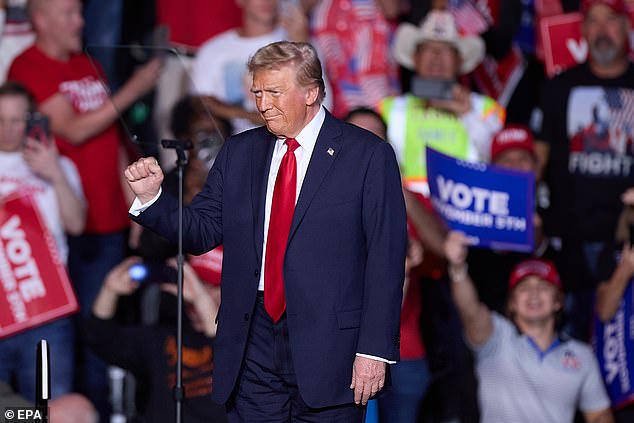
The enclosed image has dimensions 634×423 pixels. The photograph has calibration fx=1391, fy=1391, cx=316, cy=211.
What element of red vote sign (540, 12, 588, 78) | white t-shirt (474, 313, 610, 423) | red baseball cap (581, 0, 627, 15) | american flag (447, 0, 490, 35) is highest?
red baseball cap (581, 0, 627, 15)

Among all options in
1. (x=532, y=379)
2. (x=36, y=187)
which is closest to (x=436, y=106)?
(x=532, y=379)

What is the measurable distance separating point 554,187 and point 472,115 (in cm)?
56

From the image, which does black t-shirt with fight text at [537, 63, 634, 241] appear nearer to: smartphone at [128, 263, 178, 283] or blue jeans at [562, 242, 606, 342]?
blue jeans at [562, 242, 606, 342]

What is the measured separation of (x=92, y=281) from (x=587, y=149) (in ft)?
8.42

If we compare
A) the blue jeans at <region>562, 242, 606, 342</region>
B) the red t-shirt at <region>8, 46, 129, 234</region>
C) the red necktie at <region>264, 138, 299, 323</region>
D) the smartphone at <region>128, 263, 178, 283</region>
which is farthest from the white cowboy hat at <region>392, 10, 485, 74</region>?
the red necktie at <region>264, 138, 299, 323</region>

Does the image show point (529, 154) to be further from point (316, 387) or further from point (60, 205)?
point (316, 387)

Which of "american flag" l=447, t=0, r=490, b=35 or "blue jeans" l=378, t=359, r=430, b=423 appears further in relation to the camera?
"american flag" l=447, t=0, r=490, b=35

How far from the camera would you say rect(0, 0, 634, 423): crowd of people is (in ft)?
19.4

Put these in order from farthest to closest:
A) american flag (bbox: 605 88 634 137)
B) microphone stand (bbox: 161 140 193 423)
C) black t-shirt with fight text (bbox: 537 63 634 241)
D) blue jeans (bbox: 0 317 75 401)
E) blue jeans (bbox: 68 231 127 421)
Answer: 1. american flag (bbox: 605 88 634 137)
2. black t-shirt with fight text (bbox: 537 63 634 241)
3. blue jeans (bbox: 68 231 127 421)
4. blue jeans (bbox: 0 317 75 401)
5. microphone stand (bbox: 161 140 193 423)

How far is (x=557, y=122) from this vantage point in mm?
7199

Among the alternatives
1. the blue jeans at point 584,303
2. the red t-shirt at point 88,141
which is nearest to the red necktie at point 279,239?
the red t-shirt at point 88,141

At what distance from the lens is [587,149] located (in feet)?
23.2

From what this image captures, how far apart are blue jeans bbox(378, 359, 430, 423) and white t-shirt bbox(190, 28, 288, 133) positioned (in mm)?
1659

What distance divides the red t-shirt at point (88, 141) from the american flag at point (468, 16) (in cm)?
197
